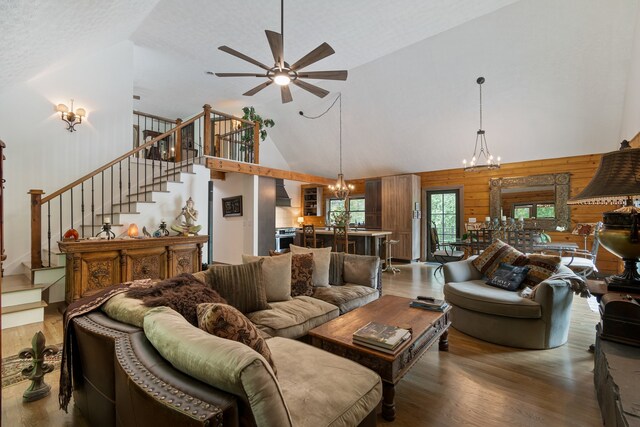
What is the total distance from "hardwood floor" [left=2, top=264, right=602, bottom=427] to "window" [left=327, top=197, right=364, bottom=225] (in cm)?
647

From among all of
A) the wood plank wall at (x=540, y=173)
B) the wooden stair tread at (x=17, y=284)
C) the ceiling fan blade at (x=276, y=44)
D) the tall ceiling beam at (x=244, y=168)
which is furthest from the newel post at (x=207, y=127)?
the wood plank wall at (x=540, y=173)

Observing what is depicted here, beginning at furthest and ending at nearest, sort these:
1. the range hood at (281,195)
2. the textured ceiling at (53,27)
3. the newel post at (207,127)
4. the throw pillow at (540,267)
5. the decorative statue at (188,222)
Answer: the range hood at (281,195) < the newel post at (207,127) < the decorative statue at (188,222) < the throw pillow at (540,267) < the textured ceiling at (53,27)

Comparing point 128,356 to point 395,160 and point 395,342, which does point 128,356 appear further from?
point 395,160

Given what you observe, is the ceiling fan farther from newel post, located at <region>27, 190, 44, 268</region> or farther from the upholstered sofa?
newel post, located at <region>27, 190, 44, 268</region>

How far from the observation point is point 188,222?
4.82m

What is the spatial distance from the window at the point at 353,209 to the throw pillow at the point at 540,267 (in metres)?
6.10

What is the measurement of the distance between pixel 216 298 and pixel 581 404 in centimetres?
252

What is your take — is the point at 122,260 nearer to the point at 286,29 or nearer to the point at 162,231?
the point at 162,231

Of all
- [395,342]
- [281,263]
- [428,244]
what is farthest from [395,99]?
[395,342]

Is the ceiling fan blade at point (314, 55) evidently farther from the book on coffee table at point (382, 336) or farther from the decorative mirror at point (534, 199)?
the decorative mirror at point (534, 199)

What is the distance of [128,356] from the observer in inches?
44.9

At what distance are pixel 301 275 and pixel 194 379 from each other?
85.2 inches

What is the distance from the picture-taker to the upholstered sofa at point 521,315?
262 cm

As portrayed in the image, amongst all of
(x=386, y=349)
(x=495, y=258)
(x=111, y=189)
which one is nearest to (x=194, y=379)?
(x=386, y=349)
